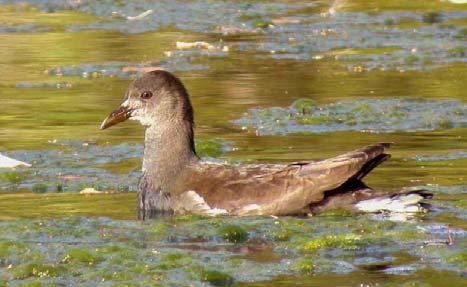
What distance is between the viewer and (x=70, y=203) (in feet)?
34.8

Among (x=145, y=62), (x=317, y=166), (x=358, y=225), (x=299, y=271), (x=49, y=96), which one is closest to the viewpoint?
(x=299, y=271)

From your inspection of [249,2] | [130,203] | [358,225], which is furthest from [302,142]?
[249,2]

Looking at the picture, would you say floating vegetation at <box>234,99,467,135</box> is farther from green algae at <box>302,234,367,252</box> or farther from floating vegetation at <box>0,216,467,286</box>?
green algae at <box>302,234,367,252</box>

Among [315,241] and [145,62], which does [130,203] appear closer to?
[315,241]

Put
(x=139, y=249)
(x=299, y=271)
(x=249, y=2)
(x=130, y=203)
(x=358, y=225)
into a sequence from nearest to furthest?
1. (x=299, y=271)
2. (x=139, y=249)
3. (x=358, y=225)
4. (x=130, y=203)
5. (x=249, y=2)

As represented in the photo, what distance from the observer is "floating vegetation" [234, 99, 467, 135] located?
44.1 feet

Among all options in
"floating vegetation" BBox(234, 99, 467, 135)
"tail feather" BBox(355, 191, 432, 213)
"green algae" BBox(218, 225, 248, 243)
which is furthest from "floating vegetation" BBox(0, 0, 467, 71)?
"green algae" BBox(218, 225, 248, 243)

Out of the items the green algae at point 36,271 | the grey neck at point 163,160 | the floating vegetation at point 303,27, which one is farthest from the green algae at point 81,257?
the floating vegetation at point 303,27

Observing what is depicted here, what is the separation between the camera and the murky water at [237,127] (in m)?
8.56

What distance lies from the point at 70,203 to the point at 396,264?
2976 mm

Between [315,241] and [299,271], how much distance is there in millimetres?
739

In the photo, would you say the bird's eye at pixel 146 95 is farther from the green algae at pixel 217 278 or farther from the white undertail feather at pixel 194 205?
the green algae at pixel 217 278

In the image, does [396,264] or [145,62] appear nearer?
[396,264]

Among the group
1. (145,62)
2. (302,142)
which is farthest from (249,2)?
(302,142)
